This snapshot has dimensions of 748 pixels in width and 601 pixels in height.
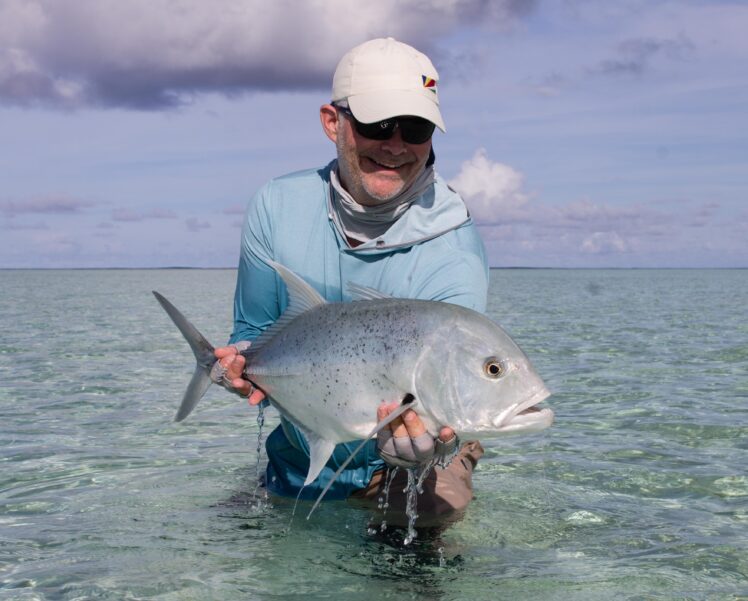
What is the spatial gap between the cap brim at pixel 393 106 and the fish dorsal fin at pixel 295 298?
78cm

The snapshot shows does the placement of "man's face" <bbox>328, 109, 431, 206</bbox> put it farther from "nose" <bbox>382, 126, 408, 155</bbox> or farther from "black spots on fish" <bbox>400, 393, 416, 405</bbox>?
"black spots on fish" <bbox>400, 393, 416, 405</bbox>

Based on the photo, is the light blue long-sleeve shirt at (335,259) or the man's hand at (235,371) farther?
the light blue long-sleeve shirt at (335,259)

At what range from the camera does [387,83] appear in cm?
415

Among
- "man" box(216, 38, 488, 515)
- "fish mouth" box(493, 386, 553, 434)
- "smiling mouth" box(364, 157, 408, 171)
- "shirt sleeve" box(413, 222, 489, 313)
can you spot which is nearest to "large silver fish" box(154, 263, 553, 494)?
"fish mouth" box(493, 386, 553, 434)

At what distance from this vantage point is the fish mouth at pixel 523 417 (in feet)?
10.8

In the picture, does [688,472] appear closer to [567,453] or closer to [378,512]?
[567,453]

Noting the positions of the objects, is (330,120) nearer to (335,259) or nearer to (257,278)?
(335,259)

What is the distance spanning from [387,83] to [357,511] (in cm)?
222

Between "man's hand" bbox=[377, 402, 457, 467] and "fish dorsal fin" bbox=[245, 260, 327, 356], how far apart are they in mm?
641

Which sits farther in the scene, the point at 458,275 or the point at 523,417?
the point at 458,275

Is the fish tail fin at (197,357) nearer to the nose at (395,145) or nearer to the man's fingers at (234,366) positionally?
the man's fingers at (234,366)

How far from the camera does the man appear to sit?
419cm

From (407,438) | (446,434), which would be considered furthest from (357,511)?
(446,434)

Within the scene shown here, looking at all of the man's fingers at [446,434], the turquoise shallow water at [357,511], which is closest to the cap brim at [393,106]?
the man's fingers at [446,434]
